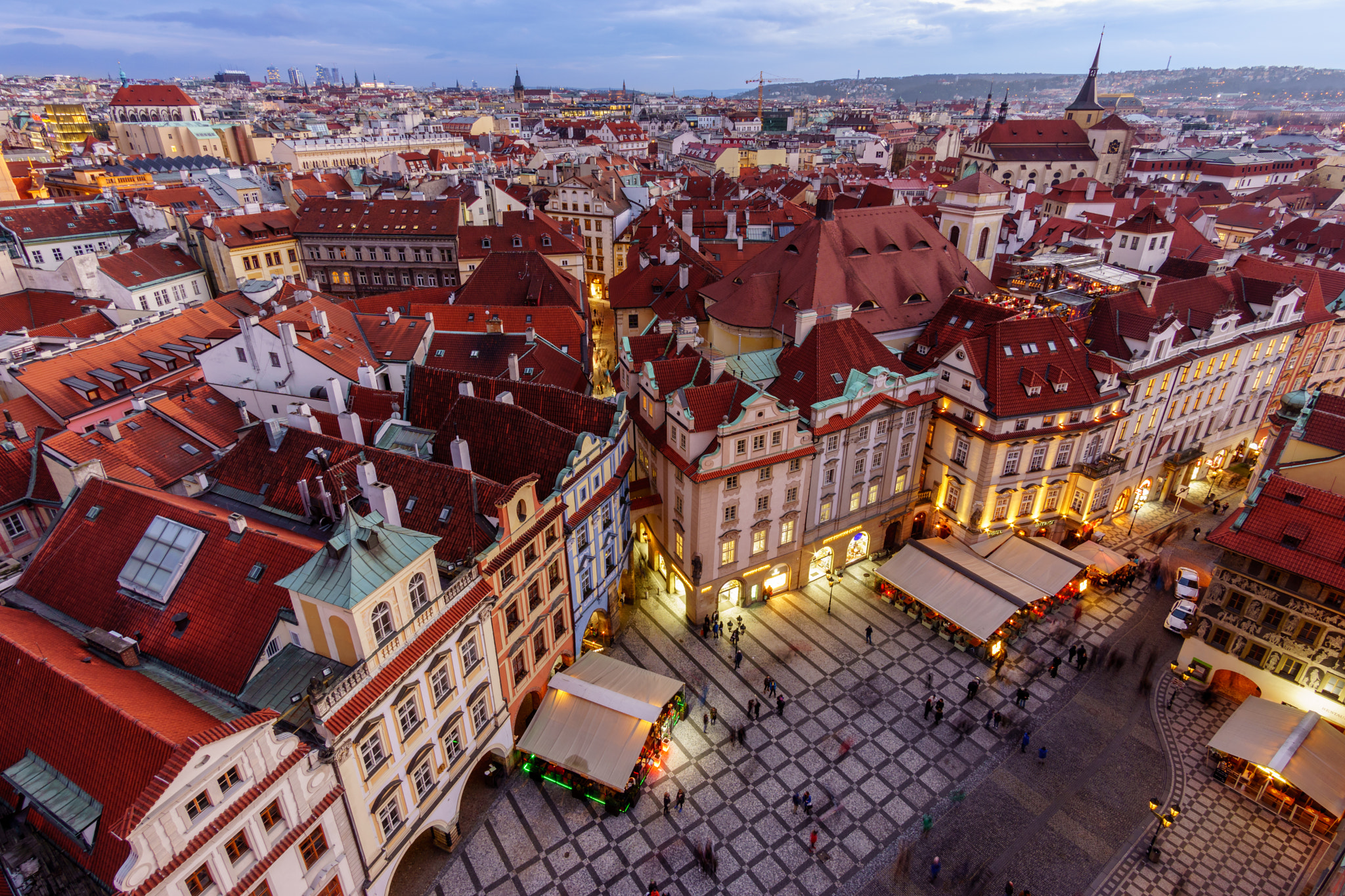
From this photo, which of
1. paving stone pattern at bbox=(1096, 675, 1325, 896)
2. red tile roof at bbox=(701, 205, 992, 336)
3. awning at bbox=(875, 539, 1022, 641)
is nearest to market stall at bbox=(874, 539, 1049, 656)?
awning at bbox=(875, 539, 1022, 641)

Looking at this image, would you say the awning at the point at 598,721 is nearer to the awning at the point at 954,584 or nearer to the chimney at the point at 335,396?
the awning at the point at 954,584

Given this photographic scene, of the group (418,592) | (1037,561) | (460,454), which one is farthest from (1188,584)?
(418,592)

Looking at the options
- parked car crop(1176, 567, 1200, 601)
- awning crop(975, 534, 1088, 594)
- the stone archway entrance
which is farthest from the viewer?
parked car crop(1176, 567, 1200, 601)

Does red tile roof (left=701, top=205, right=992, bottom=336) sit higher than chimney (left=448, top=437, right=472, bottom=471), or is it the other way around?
red tile roof (left=701, top=205, right=992, bottom=336)

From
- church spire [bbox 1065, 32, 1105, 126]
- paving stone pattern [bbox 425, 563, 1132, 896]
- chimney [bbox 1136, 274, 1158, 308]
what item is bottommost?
paving stone pattern [bbox 425, 563, 1132, 896]

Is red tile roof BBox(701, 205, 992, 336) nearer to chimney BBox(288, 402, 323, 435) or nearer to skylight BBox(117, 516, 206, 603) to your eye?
chimney BBox(288, 402, 323, 435)

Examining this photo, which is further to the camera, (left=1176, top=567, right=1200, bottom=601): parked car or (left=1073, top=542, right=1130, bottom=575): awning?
(left=1073, top=542, right=1130, bottom=575): awning
